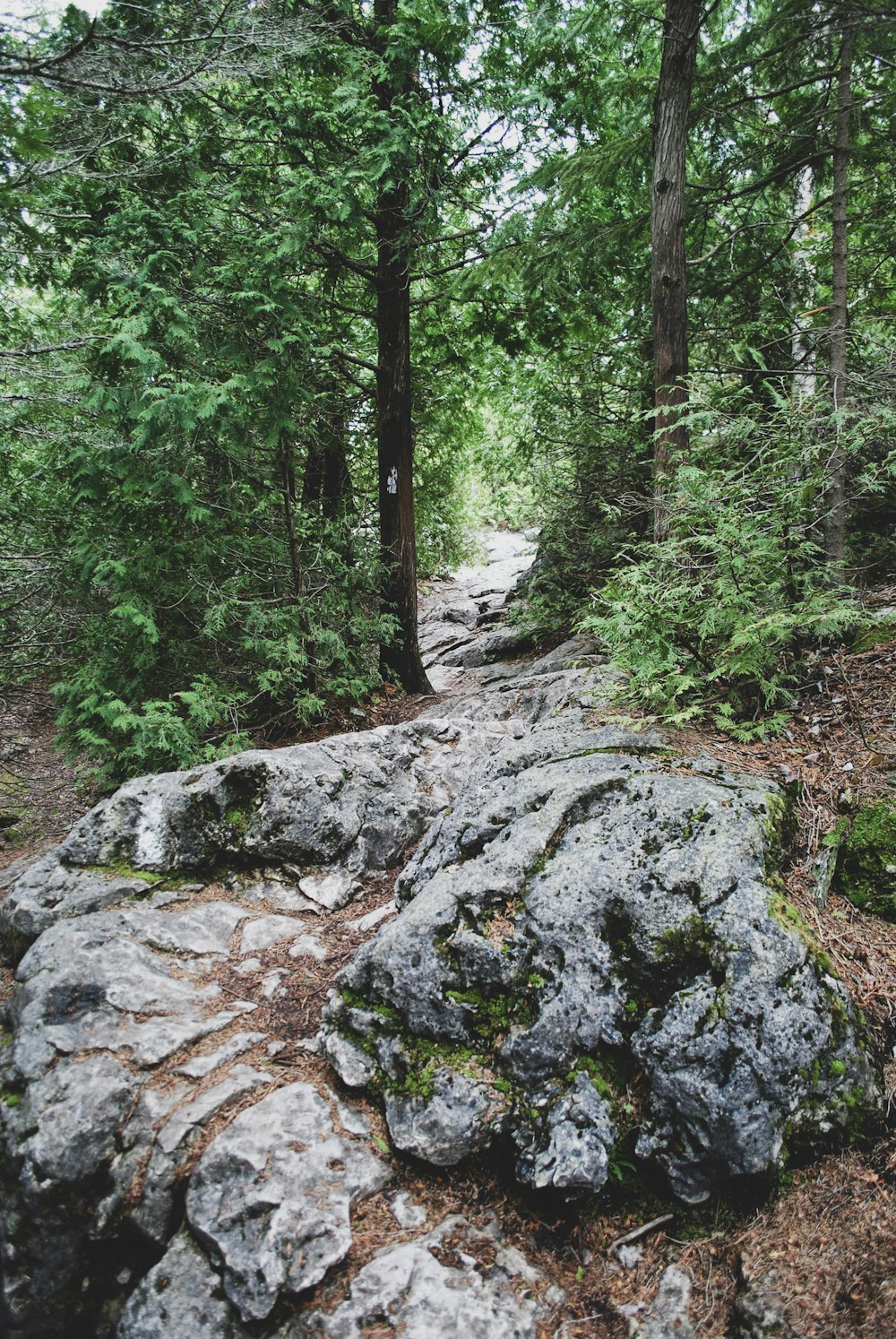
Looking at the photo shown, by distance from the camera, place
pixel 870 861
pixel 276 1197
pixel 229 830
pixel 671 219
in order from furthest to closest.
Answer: pixel 671 219
pixel 229 830
pixel 870 861
pixel 276 1197

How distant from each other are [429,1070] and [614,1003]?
0.88 m

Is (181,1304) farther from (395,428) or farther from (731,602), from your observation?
(395,428)

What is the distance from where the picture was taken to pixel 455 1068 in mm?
2844

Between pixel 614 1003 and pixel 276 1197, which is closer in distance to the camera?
pixel 276 1197

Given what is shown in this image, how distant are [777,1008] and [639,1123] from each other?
0.72m

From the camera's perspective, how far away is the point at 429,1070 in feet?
9.43

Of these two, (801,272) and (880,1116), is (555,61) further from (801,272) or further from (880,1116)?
(880,1116)

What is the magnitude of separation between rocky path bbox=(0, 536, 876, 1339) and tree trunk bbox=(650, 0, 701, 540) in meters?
3.55

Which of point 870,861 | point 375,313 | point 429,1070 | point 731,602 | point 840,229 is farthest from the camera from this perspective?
point 375,313

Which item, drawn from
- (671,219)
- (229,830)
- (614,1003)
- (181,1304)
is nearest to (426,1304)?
(181,1304)

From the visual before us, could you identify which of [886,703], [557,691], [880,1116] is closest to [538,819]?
[880,1116]

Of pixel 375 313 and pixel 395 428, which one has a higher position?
pixel 375 313

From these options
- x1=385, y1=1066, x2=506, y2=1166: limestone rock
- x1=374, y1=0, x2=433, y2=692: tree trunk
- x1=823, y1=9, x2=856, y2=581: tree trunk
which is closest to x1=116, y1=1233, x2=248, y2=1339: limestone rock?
x1=385, y1=1066, x2=506, y2=1166: limestone rock

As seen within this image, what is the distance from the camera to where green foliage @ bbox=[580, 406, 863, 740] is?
401cm
